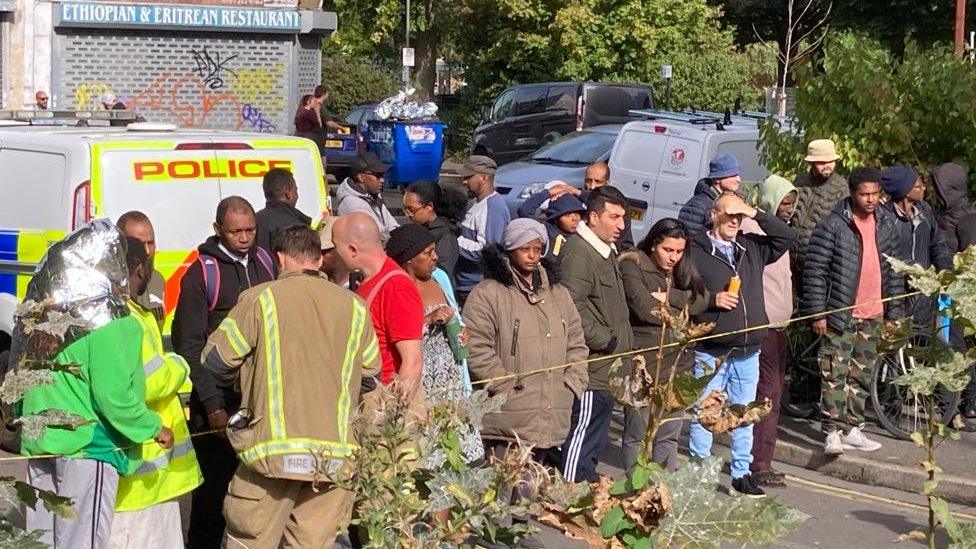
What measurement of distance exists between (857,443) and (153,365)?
5714mm

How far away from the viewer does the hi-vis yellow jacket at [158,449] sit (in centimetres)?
552

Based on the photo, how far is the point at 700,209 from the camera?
9.71 m

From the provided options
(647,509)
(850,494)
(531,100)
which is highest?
(647,509)

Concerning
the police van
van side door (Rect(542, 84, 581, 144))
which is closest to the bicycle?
the police van

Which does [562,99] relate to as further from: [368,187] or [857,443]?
[857,443]

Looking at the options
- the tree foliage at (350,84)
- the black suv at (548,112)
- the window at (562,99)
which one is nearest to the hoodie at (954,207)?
the black suv at (548,112)

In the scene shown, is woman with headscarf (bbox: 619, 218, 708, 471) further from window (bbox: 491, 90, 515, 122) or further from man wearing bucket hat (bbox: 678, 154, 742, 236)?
window (bbox: 491, 90, 515, 122)

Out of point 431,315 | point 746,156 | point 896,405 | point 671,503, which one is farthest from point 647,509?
point 746,156

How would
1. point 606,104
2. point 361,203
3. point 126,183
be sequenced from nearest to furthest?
point 126,183 → point 361,203 → point 606,104

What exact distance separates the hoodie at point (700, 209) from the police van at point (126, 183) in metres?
2.52

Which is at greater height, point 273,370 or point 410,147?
point 273,370

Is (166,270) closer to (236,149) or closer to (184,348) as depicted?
(236,149)

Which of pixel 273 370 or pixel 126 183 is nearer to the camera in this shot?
pixel 273 370

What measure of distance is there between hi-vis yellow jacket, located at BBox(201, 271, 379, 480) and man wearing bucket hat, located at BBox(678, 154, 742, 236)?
174 inches
